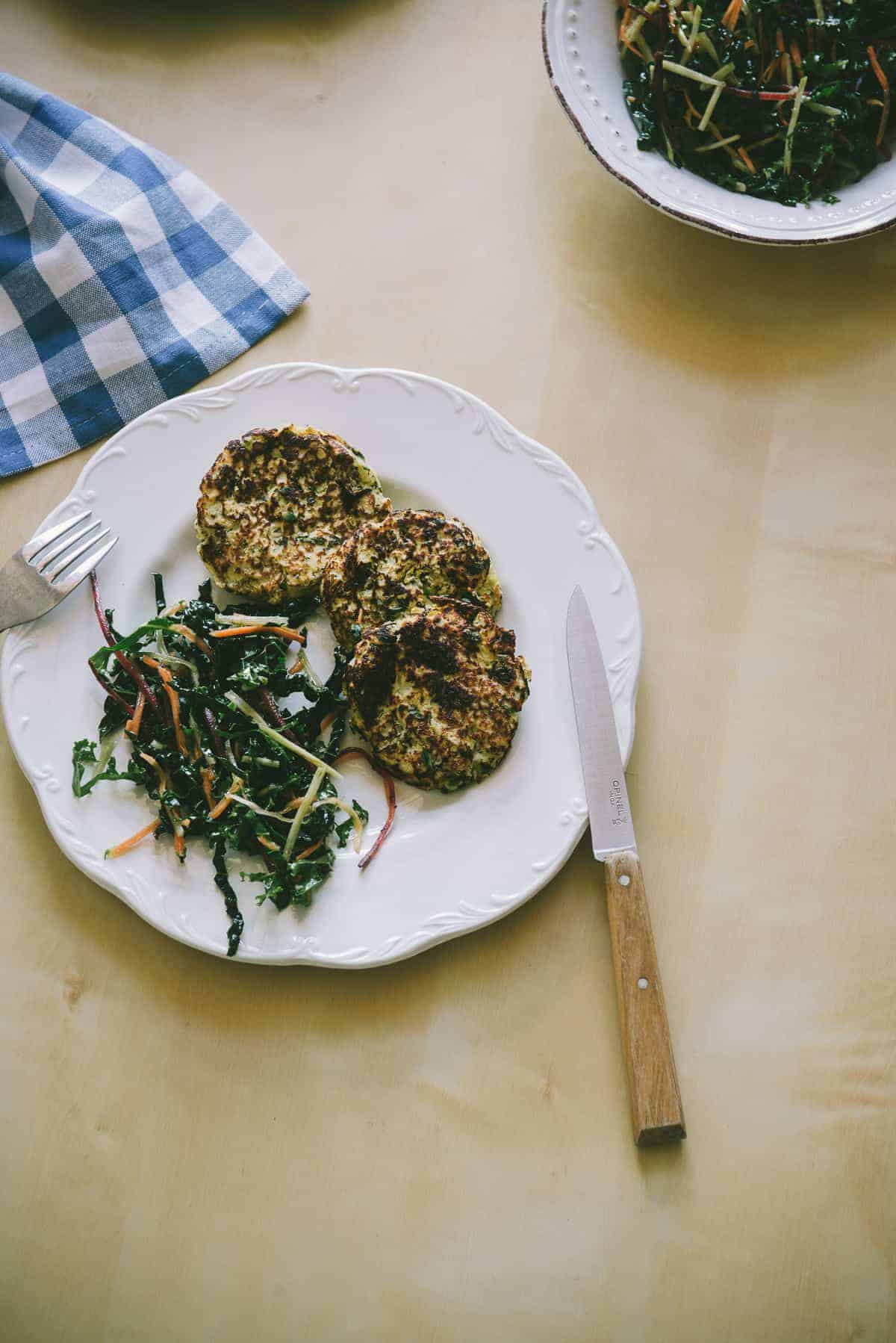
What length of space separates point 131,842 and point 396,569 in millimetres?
849

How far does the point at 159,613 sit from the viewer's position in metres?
2.45

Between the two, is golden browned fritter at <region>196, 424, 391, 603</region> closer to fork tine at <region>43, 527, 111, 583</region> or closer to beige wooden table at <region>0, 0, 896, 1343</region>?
fork tine at <region>43, 527, 111, 583</region>

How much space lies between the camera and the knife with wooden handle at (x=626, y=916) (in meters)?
2.21

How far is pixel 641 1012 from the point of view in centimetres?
225

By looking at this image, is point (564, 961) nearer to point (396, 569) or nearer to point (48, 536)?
point (396, 569)

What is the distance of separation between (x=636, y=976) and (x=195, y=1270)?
3.76 feet

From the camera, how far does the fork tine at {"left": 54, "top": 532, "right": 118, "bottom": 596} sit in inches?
93.4

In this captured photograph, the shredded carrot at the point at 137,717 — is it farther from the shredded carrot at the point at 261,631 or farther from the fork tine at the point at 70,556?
the fork tine at the point at 70,556

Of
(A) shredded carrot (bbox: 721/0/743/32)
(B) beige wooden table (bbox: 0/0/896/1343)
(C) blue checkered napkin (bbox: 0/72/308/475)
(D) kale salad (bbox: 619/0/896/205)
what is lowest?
(B) beige wooden table (bbox: 0/0/896/1343)

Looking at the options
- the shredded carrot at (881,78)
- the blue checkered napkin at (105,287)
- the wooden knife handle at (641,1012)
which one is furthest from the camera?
the blue checkered napkin at (105,287)

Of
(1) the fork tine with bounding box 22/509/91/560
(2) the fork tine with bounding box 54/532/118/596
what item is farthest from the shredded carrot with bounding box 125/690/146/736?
(1) the fork tine with bounding box 22/509/91/560

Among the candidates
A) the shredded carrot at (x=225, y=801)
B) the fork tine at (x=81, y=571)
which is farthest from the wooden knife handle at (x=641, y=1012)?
the fork tine at (x=81, y=571)

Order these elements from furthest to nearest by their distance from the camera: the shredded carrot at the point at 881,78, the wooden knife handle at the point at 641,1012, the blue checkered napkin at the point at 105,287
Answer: the blue checkered napkin at the point at 105,287, the shredded carrot at the point at 881,78, the wooden knife handle at the point at 641,1012

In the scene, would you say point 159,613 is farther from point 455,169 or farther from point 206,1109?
point 455,169
